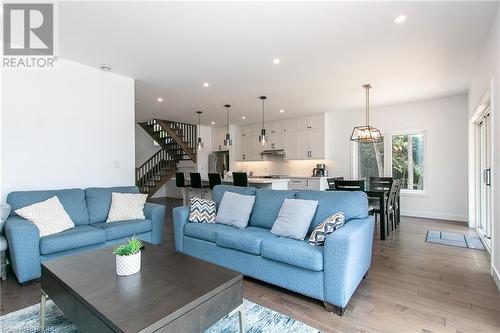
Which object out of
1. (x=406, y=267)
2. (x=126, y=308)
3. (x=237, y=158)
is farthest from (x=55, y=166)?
(x=237, y=158)

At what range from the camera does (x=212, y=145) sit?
32.2ft

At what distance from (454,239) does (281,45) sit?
4.10m

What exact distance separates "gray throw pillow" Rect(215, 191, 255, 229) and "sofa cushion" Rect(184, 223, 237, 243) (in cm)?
9

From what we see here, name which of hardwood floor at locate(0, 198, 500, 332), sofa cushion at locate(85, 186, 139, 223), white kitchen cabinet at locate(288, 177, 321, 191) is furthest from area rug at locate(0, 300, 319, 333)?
white kitchen cabinet at locate(288, 177, 321, 191)

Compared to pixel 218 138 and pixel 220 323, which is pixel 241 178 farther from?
pixel 218 138

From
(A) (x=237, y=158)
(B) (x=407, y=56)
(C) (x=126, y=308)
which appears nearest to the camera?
(C) (x=126, y=308)

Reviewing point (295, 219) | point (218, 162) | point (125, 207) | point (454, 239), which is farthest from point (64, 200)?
point (218, 162)

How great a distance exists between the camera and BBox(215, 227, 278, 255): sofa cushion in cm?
256

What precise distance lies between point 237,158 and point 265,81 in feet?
16.3

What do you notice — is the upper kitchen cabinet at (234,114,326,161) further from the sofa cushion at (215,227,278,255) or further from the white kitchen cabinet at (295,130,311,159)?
the sofa cushion at (215,227,278,255)

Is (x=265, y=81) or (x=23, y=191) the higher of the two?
(x=265, y=81)

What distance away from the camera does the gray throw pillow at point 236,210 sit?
3124mm

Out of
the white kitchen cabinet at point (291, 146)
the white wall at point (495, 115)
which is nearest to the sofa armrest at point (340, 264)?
the white wall at point (495, 115)

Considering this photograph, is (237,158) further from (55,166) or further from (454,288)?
(454,288)
